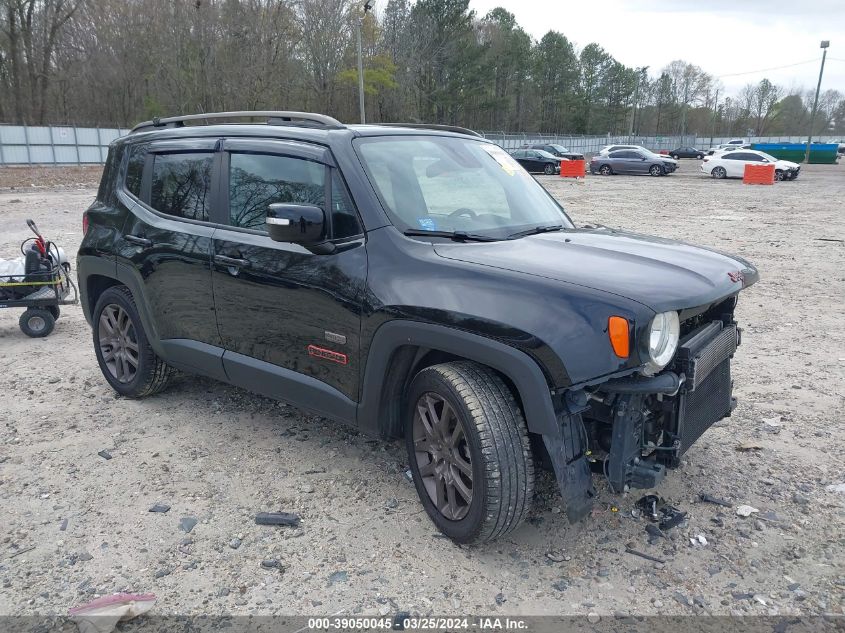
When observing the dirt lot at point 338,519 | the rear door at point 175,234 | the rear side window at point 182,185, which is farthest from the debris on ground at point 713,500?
the rear side window at point 182,185

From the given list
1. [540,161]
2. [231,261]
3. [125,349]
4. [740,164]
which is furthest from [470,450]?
[540,161]

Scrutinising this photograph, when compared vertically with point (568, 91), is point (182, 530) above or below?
below

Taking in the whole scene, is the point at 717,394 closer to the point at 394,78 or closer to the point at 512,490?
the point at 512,490

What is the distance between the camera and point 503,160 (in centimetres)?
441

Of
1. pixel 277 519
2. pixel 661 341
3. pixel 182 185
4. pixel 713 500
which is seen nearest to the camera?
pixel 661 341

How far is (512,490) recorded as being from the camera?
2.96 m

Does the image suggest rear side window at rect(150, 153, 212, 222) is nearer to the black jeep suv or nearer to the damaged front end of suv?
the black jeep suv

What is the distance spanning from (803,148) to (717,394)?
53.2 metres

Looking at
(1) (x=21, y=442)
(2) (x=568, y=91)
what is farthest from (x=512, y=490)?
(2) (x=568, y=91)

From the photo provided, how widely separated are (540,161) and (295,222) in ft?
118

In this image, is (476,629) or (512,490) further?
(512,490)

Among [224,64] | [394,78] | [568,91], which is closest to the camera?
[224,64]

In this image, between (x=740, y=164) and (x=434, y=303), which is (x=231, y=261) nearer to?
(x=434, y=303)

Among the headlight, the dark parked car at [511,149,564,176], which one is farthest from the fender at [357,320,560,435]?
the dark parked car at [511,149,564,176]
